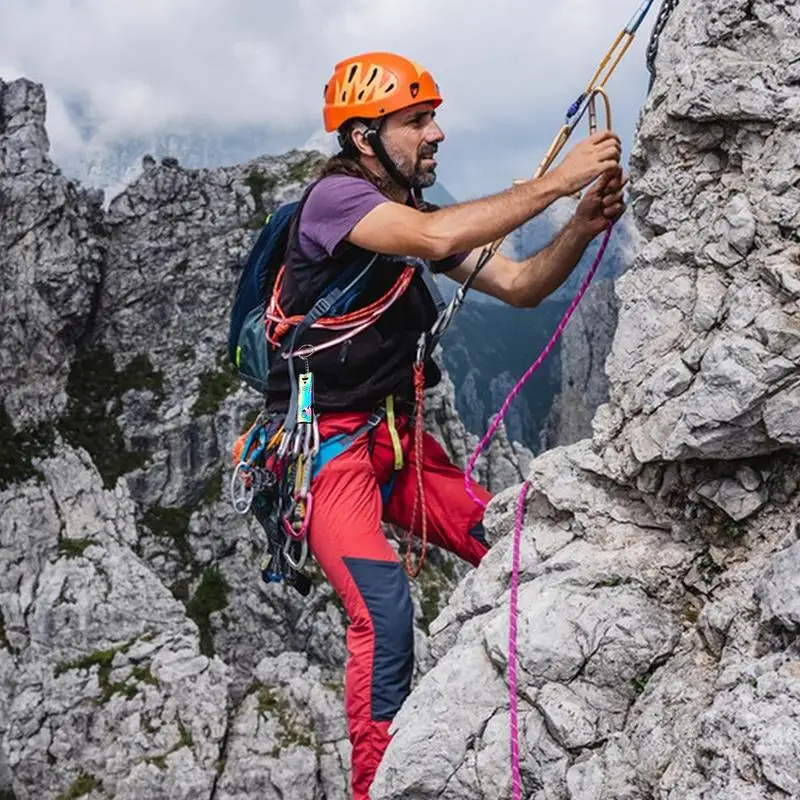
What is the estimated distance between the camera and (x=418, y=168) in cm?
696

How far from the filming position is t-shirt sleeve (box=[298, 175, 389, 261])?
6219mm

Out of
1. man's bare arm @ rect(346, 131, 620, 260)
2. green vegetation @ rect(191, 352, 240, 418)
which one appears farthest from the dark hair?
green vegetation @ rect(191, 352, 240, 418)

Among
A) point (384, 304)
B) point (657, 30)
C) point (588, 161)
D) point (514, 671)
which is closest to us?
point (514, 671)

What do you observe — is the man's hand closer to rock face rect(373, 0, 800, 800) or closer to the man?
the man

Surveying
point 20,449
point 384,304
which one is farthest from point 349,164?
point 20,449

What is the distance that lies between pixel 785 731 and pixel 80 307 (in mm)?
69375

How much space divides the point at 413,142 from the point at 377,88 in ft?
1.75

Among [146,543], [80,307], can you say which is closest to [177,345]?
[80,307]

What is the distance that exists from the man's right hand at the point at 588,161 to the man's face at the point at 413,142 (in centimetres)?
150

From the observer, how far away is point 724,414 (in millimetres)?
4699

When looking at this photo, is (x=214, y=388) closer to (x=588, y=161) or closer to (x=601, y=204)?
(x=601, y=204)

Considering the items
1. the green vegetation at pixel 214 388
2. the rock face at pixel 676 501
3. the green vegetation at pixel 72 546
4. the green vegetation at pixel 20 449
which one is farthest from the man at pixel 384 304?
the green vegetation at pixel 214 388

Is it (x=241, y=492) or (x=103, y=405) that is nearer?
(x=241, y=492)

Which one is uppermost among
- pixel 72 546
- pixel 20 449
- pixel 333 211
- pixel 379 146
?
pixel 20 449
